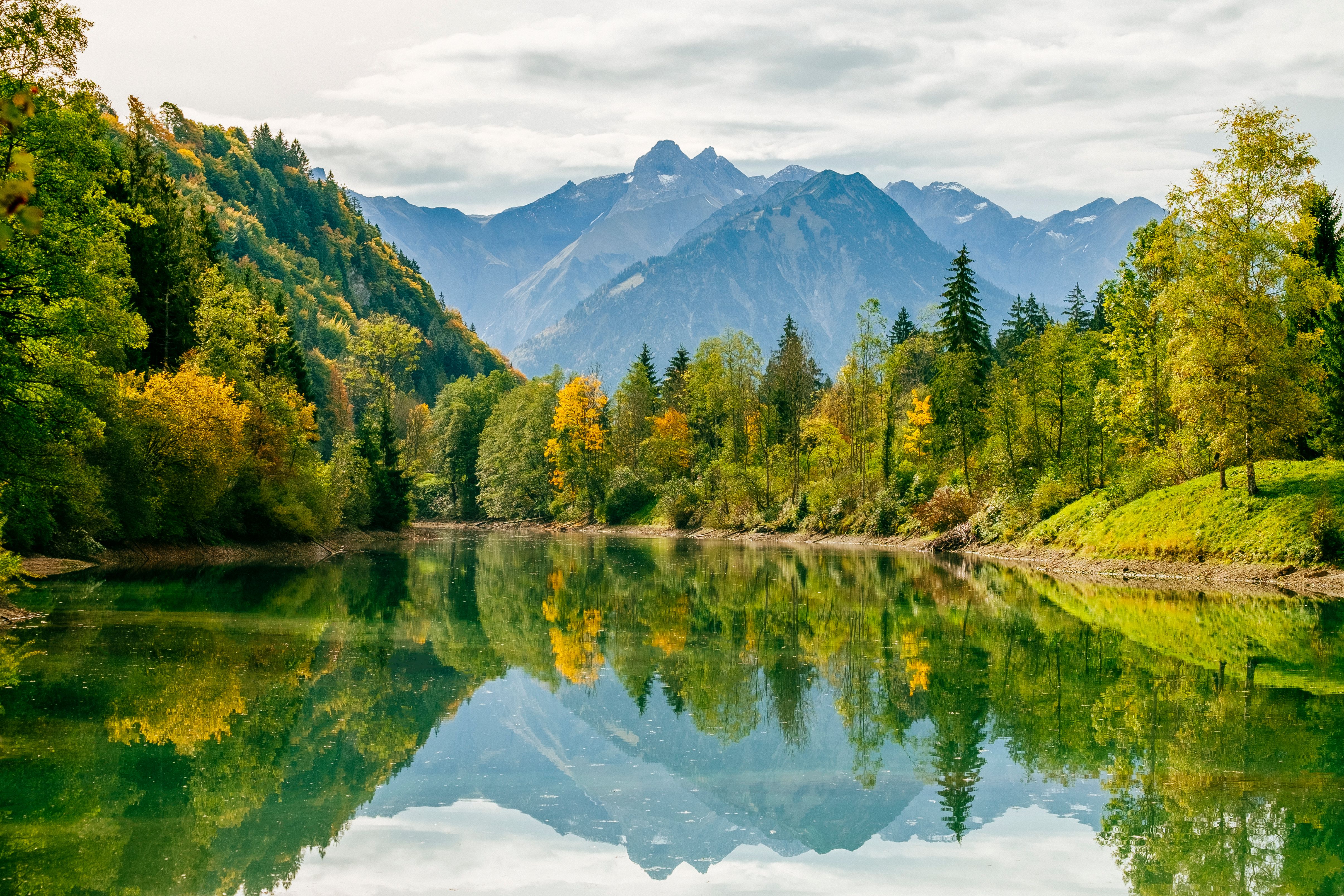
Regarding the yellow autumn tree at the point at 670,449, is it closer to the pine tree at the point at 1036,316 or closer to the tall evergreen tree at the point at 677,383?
the tall evergreen tree at the point at 677,383

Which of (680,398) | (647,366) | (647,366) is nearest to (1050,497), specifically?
(680,398)

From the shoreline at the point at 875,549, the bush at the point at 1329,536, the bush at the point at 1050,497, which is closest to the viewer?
the bush at the point at 1329,536

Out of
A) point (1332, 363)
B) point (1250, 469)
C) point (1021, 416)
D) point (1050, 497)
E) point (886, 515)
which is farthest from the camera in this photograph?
point (886, 515)

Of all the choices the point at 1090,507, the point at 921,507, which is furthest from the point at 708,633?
the point at 921,507

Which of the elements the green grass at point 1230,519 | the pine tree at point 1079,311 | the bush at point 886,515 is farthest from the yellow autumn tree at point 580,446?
the green grass at point 1230,519

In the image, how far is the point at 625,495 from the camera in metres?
97.8

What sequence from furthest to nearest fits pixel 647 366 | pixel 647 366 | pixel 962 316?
pixel 647 366, pixel 647 366, pixel 962 316

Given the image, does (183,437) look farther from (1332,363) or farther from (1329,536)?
(1332,363)

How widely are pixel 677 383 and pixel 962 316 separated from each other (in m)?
39.6

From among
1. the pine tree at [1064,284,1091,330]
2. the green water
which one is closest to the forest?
the pine tree at [1064,284,1091,330]

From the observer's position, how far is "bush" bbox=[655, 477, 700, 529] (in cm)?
8981

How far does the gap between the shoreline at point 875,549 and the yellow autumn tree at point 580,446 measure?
18576 mm

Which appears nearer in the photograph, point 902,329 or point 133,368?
point 133,368

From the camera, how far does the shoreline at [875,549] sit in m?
33.6
